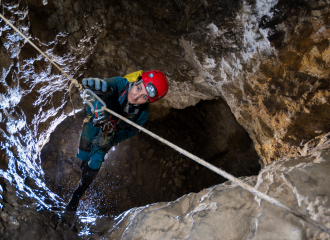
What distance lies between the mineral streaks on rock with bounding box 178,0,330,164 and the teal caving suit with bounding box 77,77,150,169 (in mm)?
1048

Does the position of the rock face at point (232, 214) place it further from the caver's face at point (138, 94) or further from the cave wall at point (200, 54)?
the caver's face at point (138, 94)

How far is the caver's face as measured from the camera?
1999mm

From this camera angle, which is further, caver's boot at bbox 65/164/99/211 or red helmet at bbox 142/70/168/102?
caver's boot at bbox 65/164/99/211

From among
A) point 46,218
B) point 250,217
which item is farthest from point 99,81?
point 250,217

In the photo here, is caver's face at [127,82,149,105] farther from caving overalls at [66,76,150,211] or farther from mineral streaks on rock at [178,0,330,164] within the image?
mineral streaks on rock at [178,0,330,164]

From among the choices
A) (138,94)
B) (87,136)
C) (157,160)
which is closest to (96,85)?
(138,94)

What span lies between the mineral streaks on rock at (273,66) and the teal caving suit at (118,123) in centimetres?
105

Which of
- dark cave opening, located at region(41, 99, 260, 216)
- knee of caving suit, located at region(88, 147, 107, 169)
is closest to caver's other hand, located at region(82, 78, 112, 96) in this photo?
knee of caving suit, located at region(88, 147, 107, 169)

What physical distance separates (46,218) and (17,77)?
166cm

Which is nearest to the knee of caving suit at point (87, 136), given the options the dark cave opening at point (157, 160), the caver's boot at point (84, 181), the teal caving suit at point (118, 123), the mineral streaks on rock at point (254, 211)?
the teal caving suit at point (118, 123)

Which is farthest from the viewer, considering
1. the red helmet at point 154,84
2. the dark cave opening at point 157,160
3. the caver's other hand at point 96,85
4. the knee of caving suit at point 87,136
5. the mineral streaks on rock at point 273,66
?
the dark cave opening at point 157,160

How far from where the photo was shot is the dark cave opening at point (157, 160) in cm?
375

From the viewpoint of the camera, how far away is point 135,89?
2.03 metres

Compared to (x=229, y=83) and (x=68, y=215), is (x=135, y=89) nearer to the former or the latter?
(x=229, y=83)
